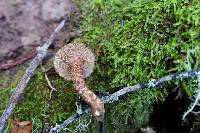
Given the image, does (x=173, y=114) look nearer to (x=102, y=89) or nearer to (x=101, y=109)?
(x=102, y=89)

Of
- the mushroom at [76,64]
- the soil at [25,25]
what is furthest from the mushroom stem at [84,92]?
the soil at [25,25]

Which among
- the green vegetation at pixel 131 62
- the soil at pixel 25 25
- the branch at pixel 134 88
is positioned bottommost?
the branch at pixel 134 88

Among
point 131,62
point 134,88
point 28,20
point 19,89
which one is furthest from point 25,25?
point 134,88

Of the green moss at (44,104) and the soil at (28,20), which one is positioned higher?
the soil at (28,20)

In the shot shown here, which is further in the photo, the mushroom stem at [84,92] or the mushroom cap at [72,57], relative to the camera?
the mushroom cap at [72,57]

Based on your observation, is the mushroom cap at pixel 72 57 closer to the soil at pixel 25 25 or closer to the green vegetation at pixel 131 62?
the green vegetation at pixel 131 62

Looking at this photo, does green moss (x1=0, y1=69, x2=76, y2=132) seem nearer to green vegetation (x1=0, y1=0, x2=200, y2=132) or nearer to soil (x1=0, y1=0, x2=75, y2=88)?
green vegetation (x1=0, y1=0, x2=200, y2=132)

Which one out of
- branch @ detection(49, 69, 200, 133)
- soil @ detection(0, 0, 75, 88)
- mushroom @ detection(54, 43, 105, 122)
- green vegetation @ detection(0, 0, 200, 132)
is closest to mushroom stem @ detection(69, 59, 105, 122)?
mushroom @ detection(54, 43, 105, 122)

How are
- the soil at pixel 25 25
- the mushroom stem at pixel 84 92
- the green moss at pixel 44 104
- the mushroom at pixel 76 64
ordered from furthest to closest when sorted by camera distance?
1. the soil at pixel 25 25
2. the green moss at pixel 44 104
3. the mushroom at pixel 76 64
4. the mushroom stem at pixel 84 92
